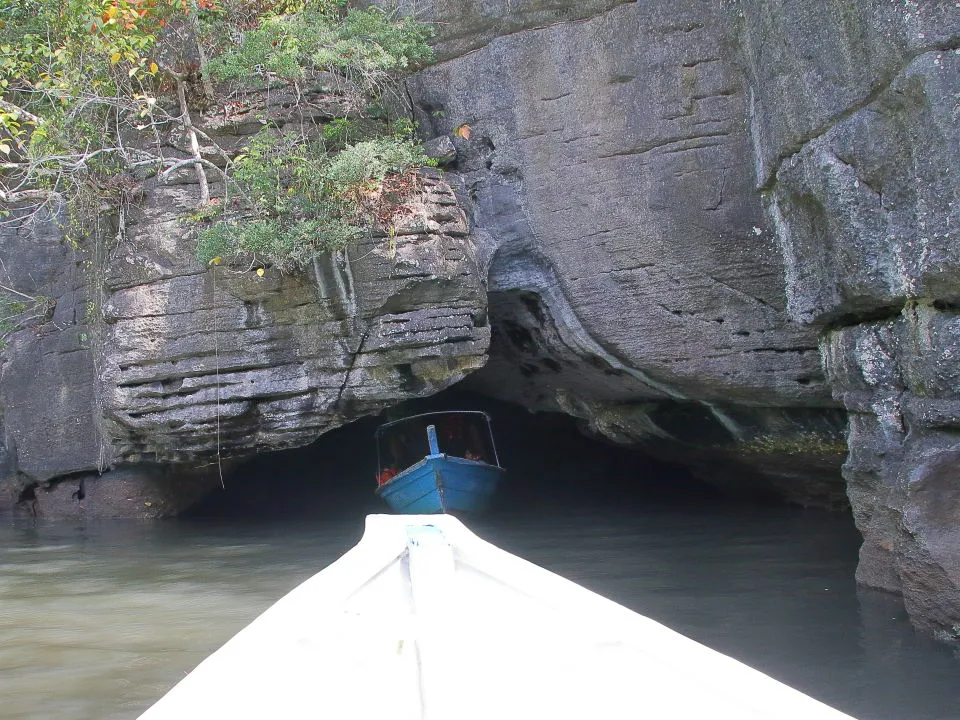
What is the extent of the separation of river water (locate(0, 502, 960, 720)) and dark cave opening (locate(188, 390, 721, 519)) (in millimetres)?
1988

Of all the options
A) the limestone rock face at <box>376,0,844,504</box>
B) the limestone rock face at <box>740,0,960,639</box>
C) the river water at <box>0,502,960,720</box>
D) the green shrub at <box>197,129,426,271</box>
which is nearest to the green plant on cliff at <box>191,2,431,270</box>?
the green shrub at <box>197,129,426,271</box>

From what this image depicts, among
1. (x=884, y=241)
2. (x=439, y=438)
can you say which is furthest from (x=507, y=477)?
(x=884, y=241)

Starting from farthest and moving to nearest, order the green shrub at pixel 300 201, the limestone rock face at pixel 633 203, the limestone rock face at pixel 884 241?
the green shrub at pixel 300 201
the limestone rock face at pixel 633 203
the limestone rock face at pixel 884 241

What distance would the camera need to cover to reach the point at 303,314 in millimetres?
9172

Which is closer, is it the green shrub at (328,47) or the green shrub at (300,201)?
the green shrub at (300,201)

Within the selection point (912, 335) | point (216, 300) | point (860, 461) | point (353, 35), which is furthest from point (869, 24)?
point (216, 300)

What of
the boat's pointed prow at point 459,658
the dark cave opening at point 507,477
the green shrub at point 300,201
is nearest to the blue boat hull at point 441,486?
the dark cave opening at point 507,477

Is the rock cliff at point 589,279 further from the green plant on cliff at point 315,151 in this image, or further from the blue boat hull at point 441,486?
the blue boat hull at point 441,486

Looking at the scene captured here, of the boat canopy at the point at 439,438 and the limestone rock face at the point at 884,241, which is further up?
the limestone rock face at the point at 884,241

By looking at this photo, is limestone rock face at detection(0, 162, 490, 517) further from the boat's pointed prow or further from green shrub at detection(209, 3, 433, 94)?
the boat's pointed prow

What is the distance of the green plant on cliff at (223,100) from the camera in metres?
8.66

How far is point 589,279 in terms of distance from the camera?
884 cm

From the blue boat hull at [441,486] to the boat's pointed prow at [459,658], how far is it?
7468 mm

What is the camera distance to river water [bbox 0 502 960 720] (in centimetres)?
452
